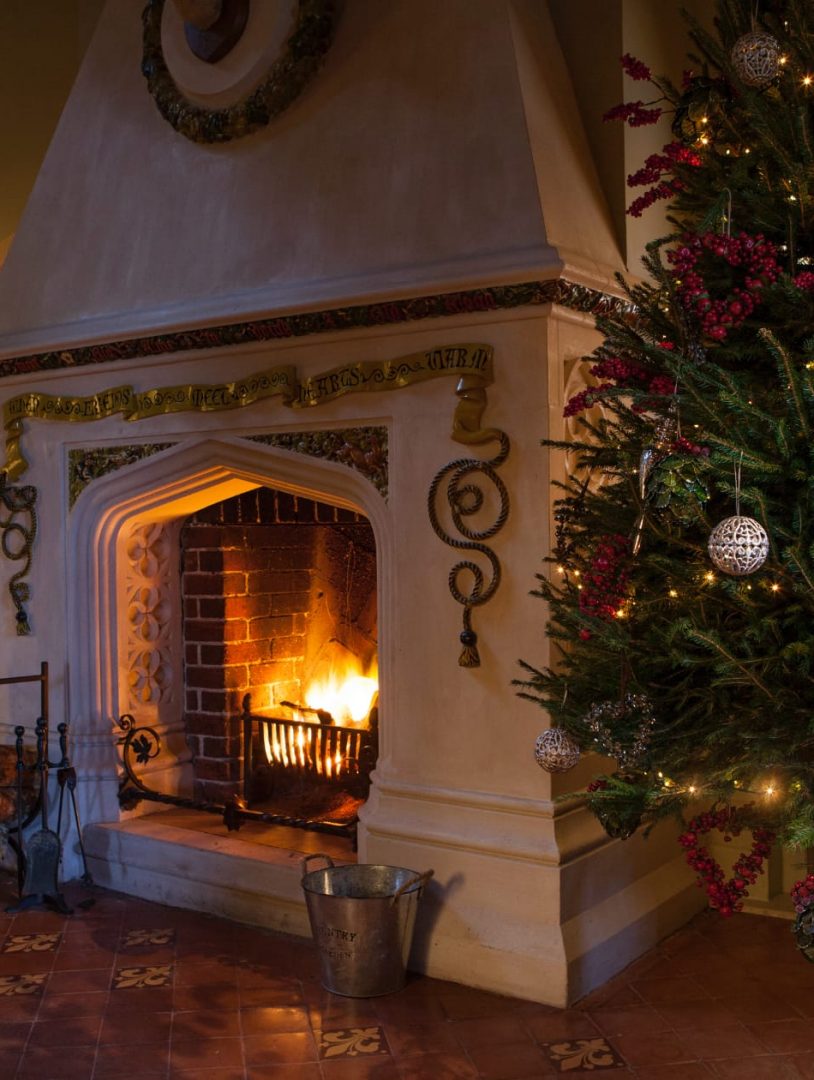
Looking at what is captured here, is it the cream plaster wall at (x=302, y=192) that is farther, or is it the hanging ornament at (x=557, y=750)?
the cream plaster wall at (x=302, y=192)

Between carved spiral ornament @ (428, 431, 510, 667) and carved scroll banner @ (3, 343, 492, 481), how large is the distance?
0.12 m

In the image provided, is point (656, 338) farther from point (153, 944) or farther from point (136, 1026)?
point (153, 944)

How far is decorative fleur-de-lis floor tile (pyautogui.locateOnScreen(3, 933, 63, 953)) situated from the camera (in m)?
4.22

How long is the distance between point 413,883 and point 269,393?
181 cm

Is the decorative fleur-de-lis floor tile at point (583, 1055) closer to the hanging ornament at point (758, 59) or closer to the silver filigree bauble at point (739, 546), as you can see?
the silver filigree bauble at point (739, 546)

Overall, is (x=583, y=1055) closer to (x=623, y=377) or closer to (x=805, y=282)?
(x=623, y=377)

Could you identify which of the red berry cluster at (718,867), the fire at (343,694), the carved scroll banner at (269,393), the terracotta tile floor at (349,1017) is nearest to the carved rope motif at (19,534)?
the carved scroll banner at (269,393)

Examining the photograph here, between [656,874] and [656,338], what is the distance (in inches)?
88.6

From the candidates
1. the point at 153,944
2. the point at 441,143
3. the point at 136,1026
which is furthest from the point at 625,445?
the point at 153,944

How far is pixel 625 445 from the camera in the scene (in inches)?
113

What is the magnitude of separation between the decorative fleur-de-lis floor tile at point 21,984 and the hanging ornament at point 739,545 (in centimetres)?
278

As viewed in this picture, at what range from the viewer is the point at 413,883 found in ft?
12.5

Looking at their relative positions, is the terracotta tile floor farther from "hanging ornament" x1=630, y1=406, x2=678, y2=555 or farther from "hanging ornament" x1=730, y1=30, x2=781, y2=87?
"hanging ornament" x1=730, y1=30, x2=781, y2=87

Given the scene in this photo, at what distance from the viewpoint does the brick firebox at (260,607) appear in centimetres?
525
